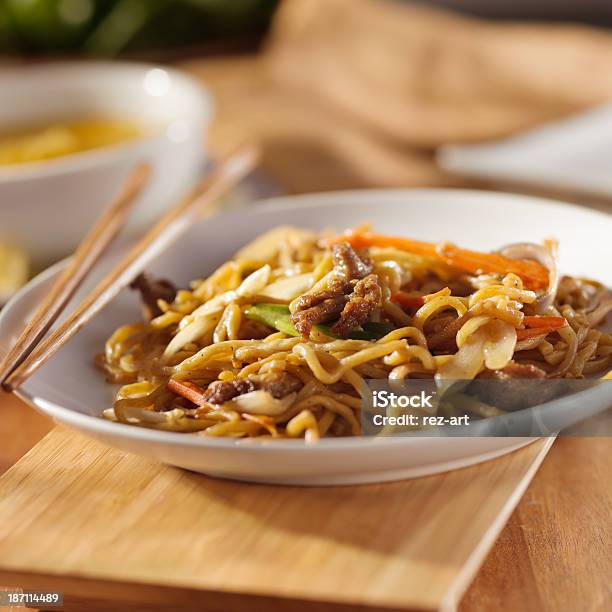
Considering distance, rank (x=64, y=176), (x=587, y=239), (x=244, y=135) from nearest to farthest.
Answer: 1. (x=587, y=239)
2. (x=64, y=176)
3. (x=244, y=135)

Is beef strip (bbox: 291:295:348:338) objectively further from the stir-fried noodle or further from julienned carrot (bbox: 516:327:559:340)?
julienned carrot (bbox: 516:327:559:340)

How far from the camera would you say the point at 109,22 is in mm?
6199

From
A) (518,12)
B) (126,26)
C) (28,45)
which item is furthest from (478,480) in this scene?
(28,45)

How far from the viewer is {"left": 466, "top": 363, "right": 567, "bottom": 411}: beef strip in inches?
67.7

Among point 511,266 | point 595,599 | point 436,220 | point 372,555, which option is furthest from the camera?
point 436,220

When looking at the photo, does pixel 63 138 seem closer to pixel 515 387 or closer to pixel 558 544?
pixel 515 387

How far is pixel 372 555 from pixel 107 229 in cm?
142

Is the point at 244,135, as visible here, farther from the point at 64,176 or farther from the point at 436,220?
the point at 436,220

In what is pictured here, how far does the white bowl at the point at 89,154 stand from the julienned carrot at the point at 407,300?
1.36 metres

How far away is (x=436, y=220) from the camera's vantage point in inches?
102

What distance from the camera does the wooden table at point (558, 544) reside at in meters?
1.61

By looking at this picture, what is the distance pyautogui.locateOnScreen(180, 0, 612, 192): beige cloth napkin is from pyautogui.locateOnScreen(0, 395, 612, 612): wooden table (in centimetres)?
170

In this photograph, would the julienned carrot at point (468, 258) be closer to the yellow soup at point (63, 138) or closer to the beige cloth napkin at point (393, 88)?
the beige cloth napkin at point (393, 88)

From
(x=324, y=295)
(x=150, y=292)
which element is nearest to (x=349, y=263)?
(x=324, y=295)
